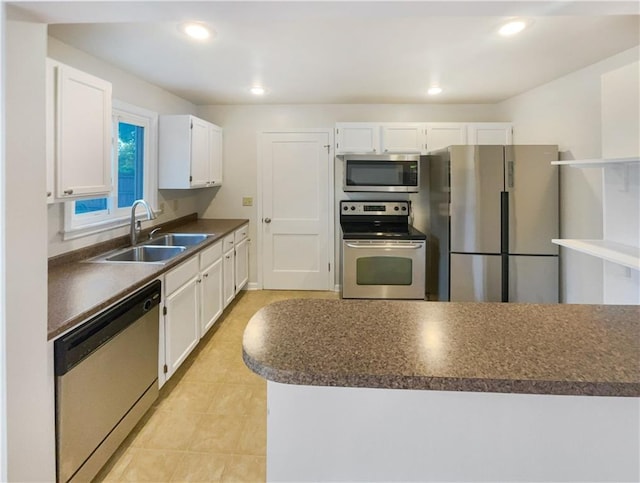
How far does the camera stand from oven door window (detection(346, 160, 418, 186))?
4.18 metres

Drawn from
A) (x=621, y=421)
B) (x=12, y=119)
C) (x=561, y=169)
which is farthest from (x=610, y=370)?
(x=561, y=169)

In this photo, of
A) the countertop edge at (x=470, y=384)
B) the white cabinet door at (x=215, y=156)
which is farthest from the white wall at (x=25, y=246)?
the white cabinet door at (x=215, y=156)

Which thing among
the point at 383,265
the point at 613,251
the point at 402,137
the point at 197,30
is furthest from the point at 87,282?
the point at 402,137

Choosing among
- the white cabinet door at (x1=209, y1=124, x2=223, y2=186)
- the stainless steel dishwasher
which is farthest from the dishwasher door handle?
the white cabinet door at (x1=209, y1=124, x2=223, y2=186)

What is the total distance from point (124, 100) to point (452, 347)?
3.20 metres

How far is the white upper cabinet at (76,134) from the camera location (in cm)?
189

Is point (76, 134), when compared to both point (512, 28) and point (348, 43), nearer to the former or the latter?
point (348, 43)

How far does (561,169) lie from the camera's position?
Result: 336cm

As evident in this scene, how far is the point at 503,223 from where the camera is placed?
3.44 metres

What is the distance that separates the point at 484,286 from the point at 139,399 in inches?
112

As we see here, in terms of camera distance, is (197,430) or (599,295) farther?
(599,295)

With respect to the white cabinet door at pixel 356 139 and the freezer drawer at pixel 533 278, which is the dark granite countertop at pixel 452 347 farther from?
the white cabinet door at pixel 356 139

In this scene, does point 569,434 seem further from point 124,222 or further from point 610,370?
point 124,222

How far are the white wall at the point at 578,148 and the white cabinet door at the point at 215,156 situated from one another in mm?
3324
